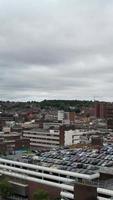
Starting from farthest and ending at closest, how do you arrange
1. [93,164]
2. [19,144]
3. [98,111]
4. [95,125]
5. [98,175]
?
[98,111] → [95,125] → [19,144] → [93,164] → [98,175]

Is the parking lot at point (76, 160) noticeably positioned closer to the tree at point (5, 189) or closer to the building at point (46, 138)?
the tree at point (5, 189)

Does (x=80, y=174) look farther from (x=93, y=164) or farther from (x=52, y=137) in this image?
(x=52, y=137)

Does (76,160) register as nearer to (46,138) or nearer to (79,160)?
(79,160)

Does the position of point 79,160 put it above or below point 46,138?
below

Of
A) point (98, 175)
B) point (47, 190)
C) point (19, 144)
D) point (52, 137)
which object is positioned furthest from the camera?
point (52, 137)

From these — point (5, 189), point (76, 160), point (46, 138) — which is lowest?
point (5, 189)

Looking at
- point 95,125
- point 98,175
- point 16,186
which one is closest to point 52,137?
point 95,125

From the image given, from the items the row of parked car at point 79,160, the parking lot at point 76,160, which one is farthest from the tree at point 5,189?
the row of parked car at point 79,160

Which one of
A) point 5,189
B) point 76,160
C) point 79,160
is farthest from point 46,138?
point 5,189

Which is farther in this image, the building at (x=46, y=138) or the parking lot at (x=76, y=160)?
the building at (x=46, y=138)
